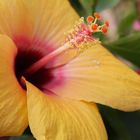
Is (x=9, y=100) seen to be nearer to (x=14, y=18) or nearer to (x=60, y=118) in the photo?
(x=60, y=118)

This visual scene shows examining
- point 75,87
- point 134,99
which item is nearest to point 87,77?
point 75,87

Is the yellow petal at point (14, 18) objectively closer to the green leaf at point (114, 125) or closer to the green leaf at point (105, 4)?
the green leaf at point (114, 125)

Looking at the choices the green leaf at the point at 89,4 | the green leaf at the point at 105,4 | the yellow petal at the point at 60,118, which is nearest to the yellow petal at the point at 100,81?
the yellow petal at the point at 60,118

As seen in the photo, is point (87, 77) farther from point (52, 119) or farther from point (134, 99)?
point (52, 119)

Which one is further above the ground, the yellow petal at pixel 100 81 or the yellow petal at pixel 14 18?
the yellow petal at pixel 14 18

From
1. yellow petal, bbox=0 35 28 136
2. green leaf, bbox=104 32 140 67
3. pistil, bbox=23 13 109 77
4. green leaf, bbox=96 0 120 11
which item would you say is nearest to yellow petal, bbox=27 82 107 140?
yellow petal, bbox=0 35 28 136

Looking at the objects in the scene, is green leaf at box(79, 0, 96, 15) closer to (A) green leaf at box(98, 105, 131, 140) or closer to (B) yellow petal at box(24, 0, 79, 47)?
(B) yellow petal at box(24, 0, 79, 47)
